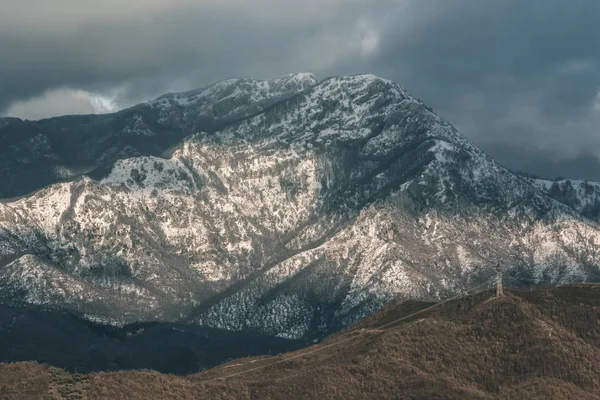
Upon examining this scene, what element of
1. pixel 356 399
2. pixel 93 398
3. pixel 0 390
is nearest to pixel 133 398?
pixel 93 398

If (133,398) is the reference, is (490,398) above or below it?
below

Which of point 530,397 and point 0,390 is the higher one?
point 0,390

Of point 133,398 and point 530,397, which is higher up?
point 133,398

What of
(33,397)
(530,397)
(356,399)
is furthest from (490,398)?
(33,397)

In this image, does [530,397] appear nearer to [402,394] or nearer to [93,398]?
[402,394]

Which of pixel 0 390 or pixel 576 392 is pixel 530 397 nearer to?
pixel 576 392

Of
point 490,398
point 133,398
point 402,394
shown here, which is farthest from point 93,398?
point 490,398

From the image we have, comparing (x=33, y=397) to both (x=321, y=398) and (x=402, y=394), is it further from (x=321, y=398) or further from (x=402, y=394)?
(x=402, y=394)
